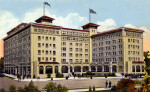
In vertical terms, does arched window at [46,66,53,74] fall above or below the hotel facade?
below

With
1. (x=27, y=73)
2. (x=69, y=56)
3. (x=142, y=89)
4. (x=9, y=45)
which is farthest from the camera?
(x=9, y=45)

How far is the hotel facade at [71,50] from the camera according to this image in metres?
77.1

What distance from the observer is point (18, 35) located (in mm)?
90812

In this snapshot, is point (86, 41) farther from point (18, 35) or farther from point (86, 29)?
point (18, 35)

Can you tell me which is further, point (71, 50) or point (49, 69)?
point (71, 50)

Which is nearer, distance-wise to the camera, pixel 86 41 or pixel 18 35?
pixel 18 35

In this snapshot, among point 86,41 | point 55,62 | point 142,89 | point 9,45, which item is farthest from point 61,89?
point 9,45

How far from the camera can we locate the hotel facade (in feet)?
253

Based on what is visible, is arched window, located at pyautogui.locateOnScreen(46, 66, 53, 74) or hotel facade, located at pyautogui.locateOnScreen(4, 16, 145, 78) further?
hotel facade, located at pyautogui.locateOnScreen(4, 16, 145, 78)

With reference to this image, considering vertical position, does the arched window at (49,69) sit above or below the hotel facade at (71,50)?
below

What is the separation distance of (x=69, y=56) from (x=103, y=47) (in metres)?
16.7

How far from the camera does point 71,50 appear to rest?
306ft

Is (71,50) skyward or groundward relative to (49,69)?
skyward

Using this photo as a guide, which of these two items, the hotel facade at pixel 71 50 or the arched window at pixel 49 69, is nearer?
the arched window at pixel 49 69
